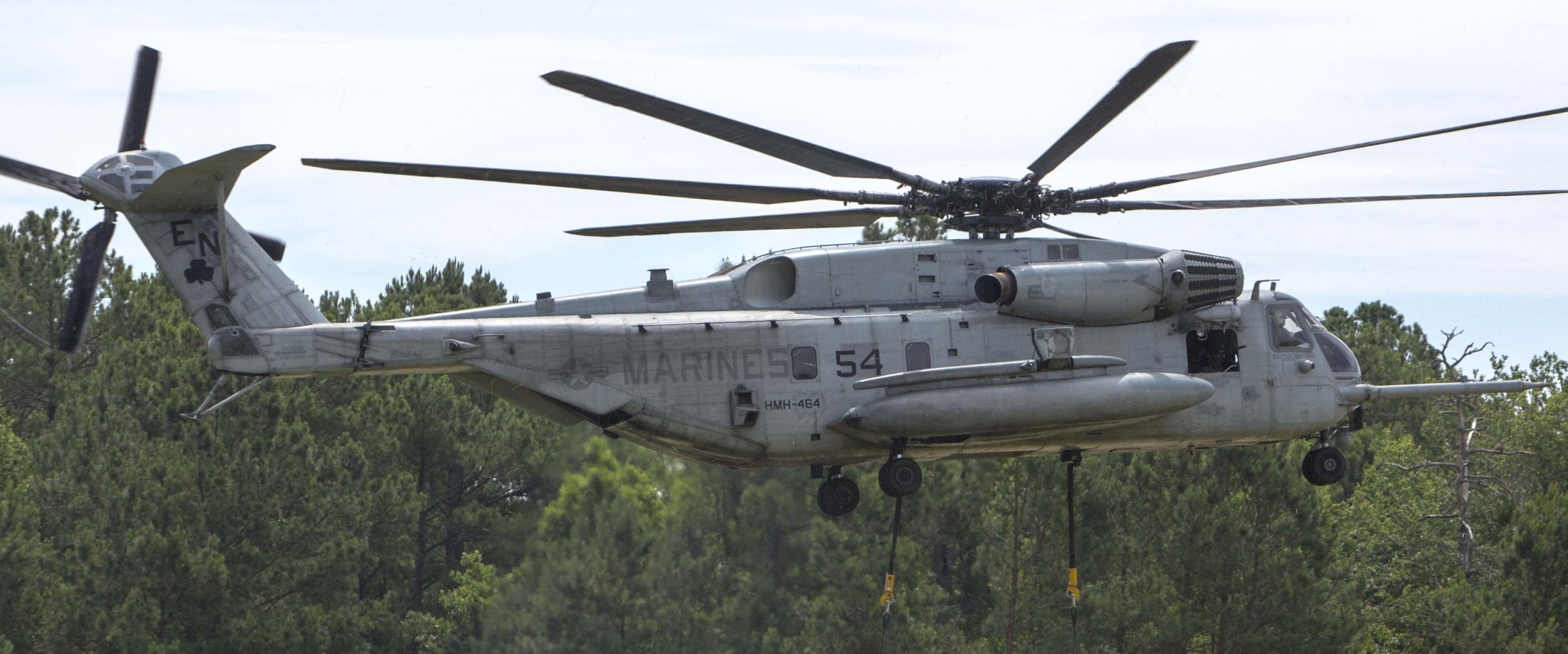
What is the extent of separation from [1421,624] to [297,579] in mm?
24768

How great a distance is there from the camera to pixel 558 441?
48.3 metres

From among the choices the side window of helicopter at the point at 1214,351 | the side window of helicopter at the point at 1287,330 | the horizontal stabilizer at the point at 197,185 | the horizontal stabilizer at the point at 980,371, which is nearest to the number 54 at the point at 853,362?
the horizontal stabilizer at the point at 980,371

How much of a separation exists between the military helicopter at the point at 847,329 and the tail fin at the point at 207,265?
0.9 inches

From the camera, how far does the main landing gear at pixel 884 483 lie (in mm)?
17812

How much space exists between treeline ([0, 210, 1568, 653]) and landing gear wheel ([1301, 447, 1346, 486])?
13.7m

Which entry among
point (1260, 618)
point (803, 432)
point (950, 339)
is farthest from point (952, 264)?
point (1260, 618)

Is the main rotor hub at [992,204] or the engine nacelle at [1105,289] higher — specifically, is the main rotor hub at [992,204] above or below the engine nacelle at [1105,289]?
above

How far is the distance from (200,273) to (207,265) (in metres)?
0.11

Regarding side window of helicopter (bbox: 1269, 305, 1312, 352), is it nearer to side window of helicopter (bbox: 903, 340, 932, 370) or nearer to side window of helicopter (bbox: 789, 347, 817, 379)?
side window of helicopter (bbox: 903, 340, 932, 370)

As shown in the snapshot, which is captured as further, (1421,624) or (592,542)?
(592,542)

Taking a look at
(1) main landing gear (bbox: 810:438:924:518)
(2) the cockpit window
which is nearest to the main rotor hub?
(1) main landing gear (bbox: 810:438:924:518)

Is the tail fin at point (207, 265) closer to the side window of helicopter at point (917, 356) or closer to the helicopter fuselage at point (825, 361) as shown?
the helicopter fuselage at point (825, 361)

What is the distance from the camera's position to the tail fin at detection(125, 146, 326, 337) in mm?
16781

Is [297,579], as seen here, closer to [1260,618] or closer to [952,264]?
[1260,618]
